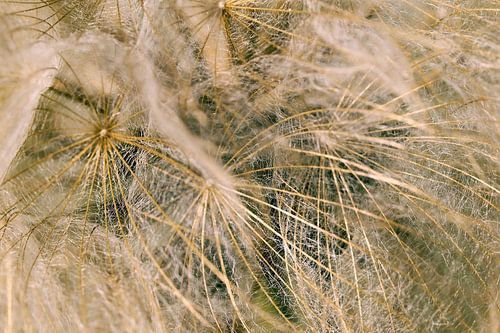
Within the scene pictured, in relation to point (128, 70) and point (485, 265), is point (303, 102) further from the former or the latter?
point (485, 265)

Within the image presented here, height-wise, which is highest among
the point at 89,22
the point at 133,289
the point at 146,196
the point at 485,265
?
the point at 89,22

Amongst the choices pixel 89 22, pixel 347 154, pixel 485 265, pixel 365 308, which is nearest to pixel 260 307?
pixel 365 308

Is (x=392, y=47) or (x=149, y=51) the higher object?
(x=149, y=51)

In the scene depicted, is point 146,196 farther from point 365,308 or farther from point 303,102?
point 365,308

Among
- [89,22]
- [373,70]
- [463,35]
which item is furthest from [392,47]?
[89,22]

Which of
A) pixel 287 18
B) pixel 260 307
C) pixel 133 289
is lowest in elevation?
pixel 260 307

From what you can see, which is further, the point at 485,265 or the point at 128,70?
the point at 485,265
